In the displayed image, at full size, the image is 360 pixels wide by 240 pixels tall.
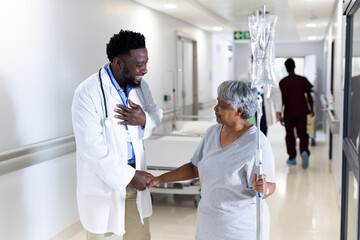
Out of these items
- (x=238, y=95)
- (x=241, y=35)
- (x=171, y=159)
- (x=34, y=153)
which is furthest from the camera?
(x=241, y=35)

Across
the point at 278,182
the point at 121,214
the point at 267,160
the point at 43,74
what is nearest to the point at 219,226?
the point at 267,160

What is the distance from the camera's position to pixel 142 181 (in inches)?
98.0

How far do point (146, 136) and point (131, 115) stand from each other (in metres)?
0.21

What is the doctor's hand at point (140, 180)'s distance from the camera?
2.48m

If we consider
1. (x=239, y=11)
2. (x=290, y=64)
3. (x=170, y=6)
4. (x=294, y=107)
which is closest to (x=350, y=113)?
(x=170, y=6)

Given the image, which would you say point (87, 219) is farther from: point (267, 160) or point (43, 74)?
point (43, 74)

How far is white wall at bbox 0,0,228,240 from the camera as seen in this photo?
3.46 meters

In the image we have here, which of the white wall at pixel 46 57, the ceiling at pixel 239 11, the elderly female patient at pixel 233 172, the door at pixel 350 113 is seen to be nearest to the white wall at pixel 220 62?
the ceiling at pixel 239 11

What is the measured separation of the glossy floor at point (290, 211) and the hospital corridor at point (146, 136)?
0.8 inches

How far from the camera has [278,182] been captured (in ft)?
20.9

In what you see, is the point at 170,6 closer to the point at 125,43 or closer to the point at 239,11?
the point at 239,11

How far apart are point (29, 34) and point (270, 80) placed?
2580 mm

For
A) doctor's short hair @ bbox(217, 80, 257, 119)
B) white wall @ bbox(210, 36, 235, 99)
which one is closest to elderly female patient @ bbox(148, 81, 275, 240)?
doctor's short hair @ bbox(217, 80, 257, 119)

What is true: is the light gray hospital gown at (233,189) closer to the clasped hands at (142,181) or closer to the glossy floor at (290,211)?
the clasped hands at (142,181)
